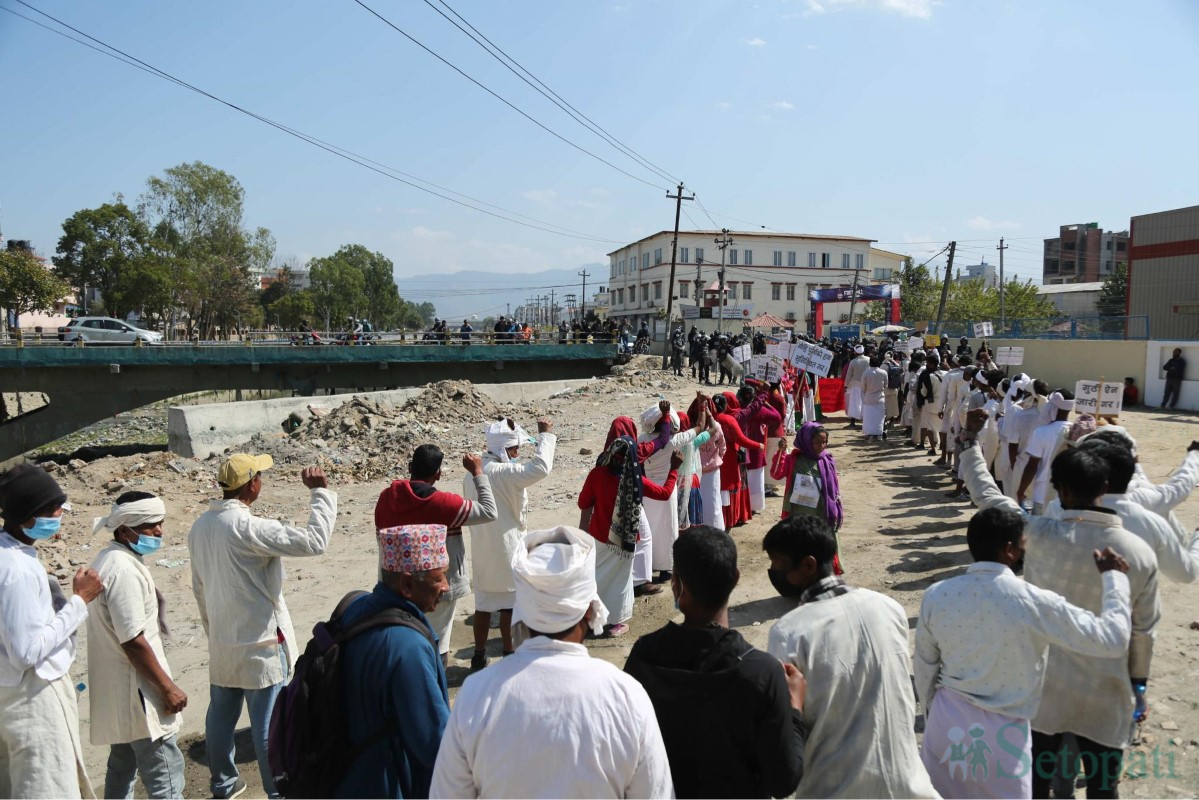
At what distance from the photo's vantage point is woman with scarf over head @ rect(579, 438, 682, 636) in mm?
5652

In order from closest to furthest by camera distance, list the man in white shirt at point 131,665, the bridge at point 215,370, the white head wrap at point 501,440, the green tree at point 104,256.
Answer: the man in white shirt at point 131,665
the white head wrap at point 501,440
the bridge at point 215,370
the green tree at point 104,256

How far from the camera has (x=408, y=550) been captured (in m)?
2.49

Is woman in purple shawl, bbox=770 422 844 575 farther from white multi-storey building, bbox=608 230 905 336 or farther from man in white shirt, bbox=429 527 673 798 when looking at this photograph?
white multi-storey building, bbox=608 230 905 336

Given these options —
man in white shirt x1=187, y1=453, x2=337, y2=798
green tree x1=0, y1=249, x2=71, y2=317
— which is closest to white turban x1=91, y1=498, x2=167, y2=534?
man in white shirt x1=187, y1=453, x2=337, y2=798

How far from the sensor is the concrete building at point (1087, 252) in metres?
75.2

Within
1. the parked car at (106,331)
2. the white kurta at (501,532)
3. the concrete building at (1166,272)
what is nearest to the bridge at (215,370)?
the parked car at (106,331)

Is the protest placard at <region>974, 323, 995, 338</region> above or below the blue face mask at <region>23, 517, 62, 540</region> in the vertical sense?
above

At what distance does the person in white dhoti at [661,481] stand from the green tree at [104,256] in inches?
1637

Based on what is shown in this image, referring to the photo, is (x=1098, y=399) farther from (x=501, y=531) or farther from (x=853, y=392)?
(x=853, y=392)

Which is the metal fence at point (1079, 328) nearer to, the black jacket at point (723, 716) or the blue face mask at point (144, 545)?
the black jacket at point (723, 716)

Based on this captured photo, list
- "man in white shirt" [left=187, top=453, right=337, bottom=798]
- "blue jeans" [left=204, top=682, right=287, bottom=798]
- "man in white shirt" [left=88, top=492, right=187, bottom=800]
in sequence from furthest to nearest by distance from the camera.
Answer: "blue jeans" [left=204, top=682, right=287, bottom=798]
"man in white shirt" [left=187, top=453, right=337, bottom=798]
"man in white shirt" [left=88, top=492, right=187, bottom=800]

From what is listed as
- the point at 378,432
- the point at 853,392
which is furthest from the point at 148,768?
the point at 853,392

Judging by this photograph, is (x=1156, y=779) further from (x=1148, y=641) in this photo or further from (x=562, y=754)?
(x=562, y=754)

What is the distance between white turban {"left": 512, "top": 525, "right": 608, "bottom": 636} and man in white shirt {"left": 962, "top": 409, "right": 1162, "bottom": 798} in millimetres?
1851
